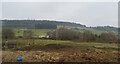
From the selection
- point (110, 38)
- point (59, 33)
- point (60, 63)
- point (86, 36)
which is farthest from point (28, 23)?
point (110, 38)

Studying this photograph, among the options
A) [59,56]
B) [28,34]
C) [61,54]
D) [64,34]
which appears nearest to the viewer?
[59,56]

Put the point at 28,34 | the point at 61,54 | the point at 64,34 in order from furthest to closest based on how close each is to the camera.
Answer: the point at 64,34
the point at 28,34
the point at 61,54

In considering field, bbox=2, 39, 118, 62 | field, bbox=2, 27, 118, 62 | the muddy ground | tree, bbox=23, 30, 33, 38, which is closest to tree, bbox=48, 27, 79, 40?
tree, bbox=23, 30, 33, 38

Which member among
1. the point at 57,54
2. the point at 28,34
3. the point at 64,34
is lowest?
the point at 57,54

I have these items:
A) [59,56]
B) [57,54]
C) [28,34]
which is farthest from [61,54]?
[28,34]

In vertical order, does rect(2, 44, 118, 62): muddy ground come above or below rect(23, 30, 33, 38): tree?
below

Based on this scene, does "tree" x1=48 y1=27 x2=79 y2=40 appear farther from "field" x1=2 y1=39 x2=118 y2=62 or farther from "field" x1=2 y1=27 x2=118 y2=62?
"field" x1=2 y1=39 x2=118 y2=62

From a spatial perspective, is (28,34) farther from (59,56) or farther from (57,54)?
(59,56)

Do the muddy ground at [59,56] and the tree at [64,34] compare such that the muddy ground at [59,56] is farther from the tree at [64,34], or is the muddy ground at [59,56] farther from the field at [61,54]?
the tree at [64,34]

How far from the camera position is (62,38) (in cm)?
2509

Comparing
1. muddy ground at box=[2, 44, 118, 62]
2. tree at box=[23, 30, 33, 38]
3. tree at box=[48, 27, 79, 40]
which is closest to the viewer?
muddy ground at box=[2, 44, 118, 62]

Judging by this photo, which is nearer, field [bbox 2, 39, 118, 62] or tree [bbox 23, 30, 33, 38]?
field [bbox 2, 39, 118, 62]

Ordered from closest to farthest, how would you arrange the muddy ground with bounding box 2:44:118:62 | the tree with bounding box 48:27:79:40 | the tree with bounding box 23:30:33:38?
the muddy ground with bounding box 2:44:118:62
the tree with bounding box 23:30:33:38
the tree with bounding box 48:27:79:40

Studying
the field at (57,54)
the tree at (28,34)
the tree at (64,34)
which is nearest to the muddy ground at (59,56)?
the field at (57,54)
